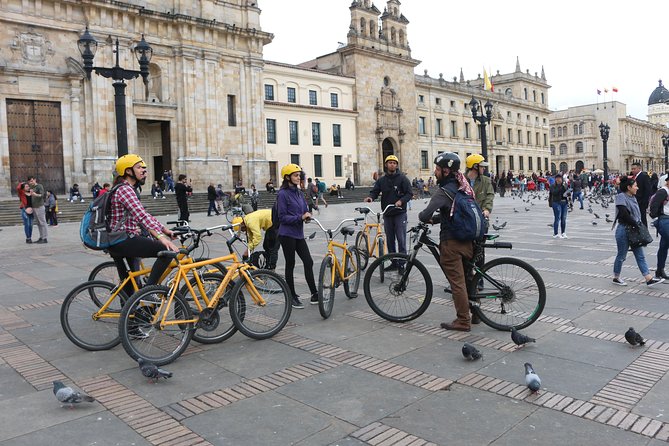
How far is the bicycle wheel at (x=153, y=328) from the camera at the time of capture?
467 cm

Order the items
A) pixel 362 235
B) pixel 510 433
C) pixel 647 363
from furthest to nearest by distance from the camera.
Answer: pixel 362 235 → pixel 647 363 → pixel 510 433

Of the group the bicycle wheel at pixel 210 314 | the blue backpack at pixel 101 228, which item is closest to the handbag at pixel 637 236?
the bicycle wheel at pixel 210 314

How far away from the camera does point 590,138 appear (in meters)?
97.9

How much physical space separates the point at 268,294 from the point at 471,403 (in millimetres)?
2385

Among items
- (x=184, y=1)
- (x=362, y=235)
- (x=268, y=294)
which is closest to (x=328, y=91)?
(x=184, y=1)

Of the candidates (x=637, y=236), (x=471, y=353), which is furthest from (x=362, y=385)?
(x=637, y=236)

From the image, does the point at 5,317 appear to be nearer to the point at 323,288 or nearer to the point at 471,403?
the point at 323,288

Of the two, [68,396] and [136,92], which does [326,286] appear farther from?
[136,92]

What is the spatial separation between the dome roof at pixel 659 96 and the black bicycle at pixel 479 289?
153067 mm

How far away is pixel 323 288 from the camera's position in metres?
6.36

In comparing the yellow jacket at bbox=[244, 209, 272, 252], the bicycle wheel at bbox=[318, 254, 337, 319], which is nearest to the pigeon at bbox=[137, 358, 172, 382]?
the bicycle wheel at bbox=[318, 254, 337, 319]

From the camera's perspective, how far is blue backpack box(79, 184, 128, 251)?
16.8ft

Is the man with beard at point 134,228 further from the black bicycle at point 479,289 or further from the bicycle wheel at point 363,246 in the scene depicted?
the bicycle wheel at point 363,246

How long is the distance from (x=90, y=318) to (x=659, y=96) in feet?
516
